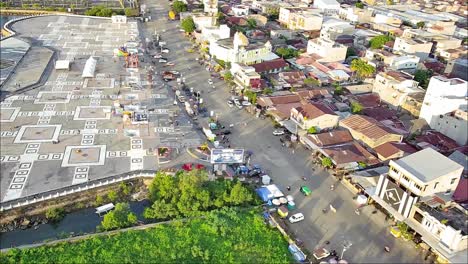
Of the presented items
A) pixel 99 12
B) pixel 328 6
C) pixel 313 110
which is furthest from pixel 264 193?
pixel 328 6

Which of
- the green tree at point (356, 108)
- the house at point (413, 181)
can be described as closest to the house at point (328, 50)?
the green tree at point (356, 108)

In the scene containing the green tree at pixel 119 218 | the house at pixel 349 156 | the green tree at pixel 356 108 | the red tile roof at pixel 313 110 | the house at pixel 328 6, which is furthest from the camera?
the house at pixel 328 6

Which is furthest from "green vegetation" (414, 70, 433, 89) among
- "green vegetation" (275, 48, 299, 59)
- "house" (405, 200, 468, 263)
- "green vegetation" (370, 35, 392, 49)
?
"house" (405, 200, 468, 263)

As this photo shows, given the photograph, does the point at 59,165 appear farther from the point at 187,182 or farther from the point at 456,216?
the point at 456,216

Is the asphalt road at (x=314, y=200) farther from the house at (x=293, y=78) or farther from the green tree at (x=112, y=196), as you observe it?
the green tree at (x=112, y=196)

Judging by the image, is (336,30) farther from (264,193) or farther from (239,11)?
(264,193)

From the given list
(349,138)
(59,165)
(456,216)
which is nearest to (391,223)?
(456,216)

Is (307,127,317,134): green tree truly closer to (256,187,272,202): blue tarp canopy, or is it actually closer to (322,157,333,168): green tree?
(322,157,333,168): green tree
